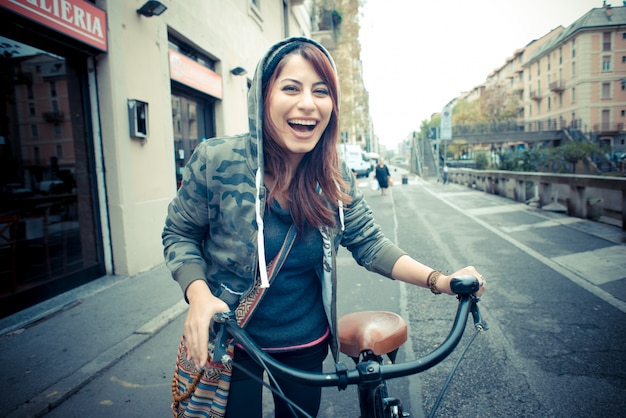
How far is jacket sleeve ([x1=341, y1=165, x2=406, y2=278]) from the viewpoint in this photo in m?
1.74

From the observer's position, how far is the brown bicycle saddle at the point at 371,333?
1.50 meters

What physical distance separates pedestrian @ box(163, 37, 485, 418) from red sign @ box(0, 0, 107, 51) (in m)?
4.38

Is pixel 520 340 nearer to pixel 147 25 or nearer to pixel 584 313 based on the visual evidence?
pixel 584 313

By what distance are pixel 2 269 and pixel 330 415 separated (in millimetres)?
4287

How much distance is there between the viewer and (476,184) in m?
22.2

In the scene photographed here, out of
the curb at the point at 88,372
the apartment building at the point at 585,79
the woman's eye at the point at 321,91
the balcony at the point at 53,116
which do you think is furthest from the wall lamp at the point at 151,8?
the apartment building at the point at 585,79

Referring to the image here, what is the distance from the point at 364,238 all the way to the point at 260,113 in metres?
0.72

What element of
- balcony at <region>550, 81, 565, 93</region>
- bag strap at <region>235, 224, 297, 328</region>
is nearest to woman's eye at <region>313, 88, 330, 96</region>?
bag strap at <region>235, 224, 297, 328</region>

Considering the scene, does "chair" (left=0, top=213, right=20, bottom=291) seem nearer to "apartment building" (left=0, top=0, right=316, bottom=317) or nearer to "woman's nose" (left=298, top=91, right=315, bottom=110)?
"apartment building" (left=0, top=0, right=316, bottom=317)

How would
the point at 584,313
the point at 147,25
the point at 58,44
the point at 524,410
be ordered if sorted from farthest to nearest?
the point at 147,25 → the point at 58,44 → the point at 584,313 → the point at 524,410

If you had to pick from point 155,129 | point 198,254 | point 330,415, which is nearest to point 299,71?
point 198,254

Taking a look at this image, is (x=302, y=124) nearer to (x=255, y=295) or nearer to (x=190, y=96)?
(x=255, y=295)

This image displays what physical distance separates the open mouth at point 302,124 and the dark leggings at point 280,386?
92 centimetres

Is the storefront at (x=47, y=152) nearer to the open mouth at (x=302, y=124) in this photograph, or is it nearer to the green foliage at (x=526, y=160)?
the open mouth at (x=302, y=124)
